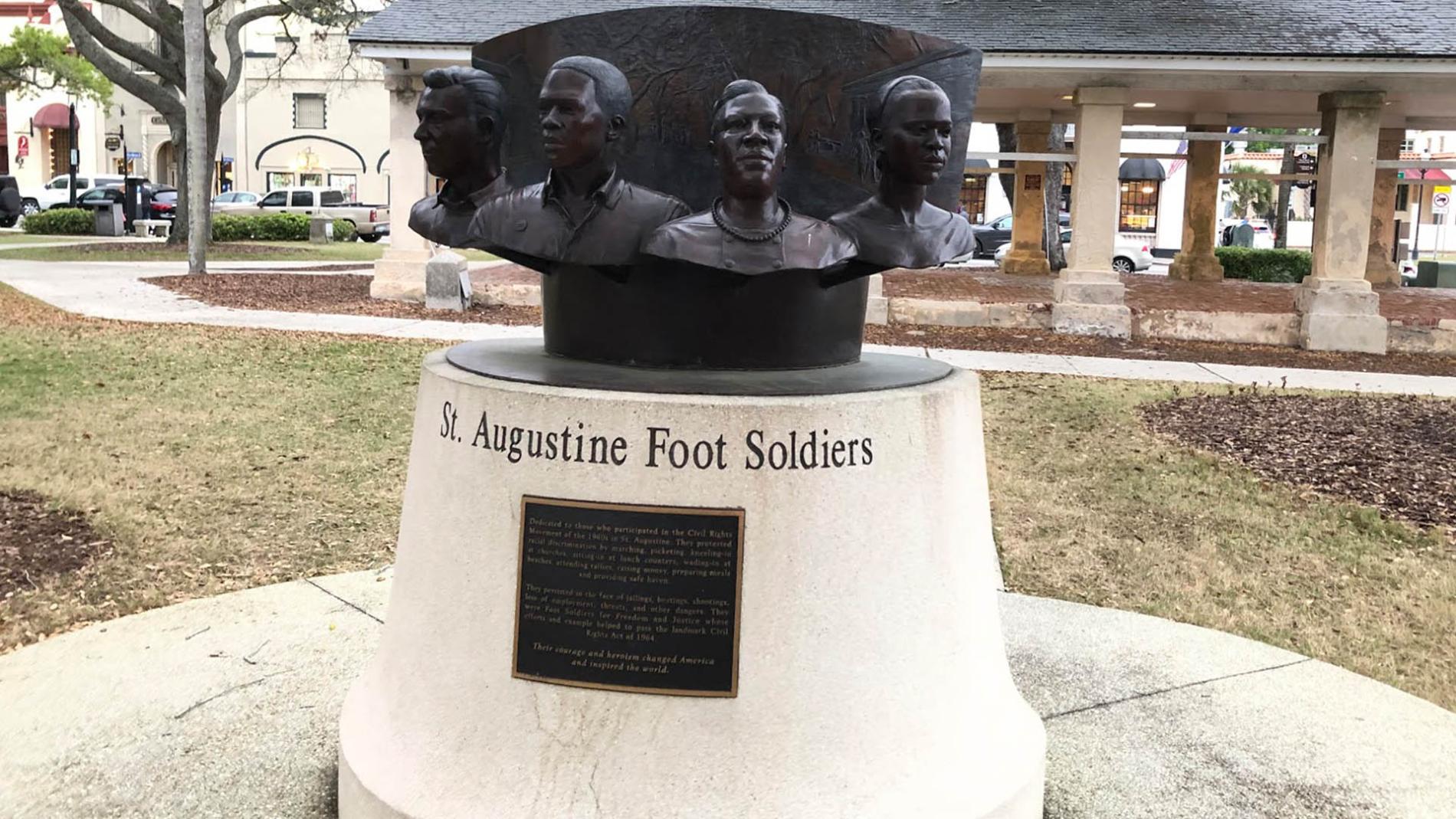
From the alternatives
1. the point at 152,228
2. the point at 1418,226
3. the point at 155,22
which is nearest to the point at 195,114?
the point at 155,22

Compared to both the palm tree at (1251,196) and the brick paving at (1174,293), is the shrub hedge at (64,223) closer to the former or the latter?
the brick paving at (1174,293)

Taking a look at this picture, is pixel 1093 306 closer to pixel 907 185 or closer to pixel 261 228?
pixel 907 185

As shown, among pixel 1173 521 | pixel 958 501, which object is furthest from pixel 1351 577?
pixel 958 501

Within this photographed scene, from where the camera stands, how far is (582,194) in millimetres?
3381

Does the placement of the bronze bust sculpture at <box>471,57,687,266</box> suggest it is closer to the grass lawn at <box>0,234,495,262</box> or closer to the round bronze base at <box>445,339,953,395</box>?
the round bronze base at <box>445,339,953,395</box>

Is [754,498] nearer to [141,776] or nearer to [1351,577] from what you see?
[141,776]

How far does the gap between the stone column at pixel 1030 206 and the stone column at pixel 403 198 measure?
11.0 meters

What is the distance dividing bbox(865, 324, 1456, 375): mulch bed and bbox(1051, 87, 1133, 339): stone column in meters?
0.30

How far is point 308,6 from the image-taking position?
1120 inches

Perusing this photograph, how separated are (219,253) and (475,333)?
17.5m

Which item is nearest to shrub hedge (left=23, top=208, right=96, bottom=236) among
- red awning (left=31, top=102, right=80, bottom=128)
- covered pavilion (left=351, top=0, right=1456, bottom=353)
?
covered pavilion (left=351, top=0, right=1456, bottom=353)

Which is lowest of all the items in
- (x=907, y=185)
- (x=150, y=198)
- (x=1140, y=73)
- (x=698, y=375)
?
(x=698, y=375)

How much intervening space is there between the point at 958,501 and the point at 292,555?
4.08 metres

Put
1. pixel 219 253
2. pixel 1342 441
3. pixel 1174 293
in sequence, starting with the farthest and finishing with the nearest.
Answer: pixel 219 253 < pixel 1174 293 < pixel 1342 441
